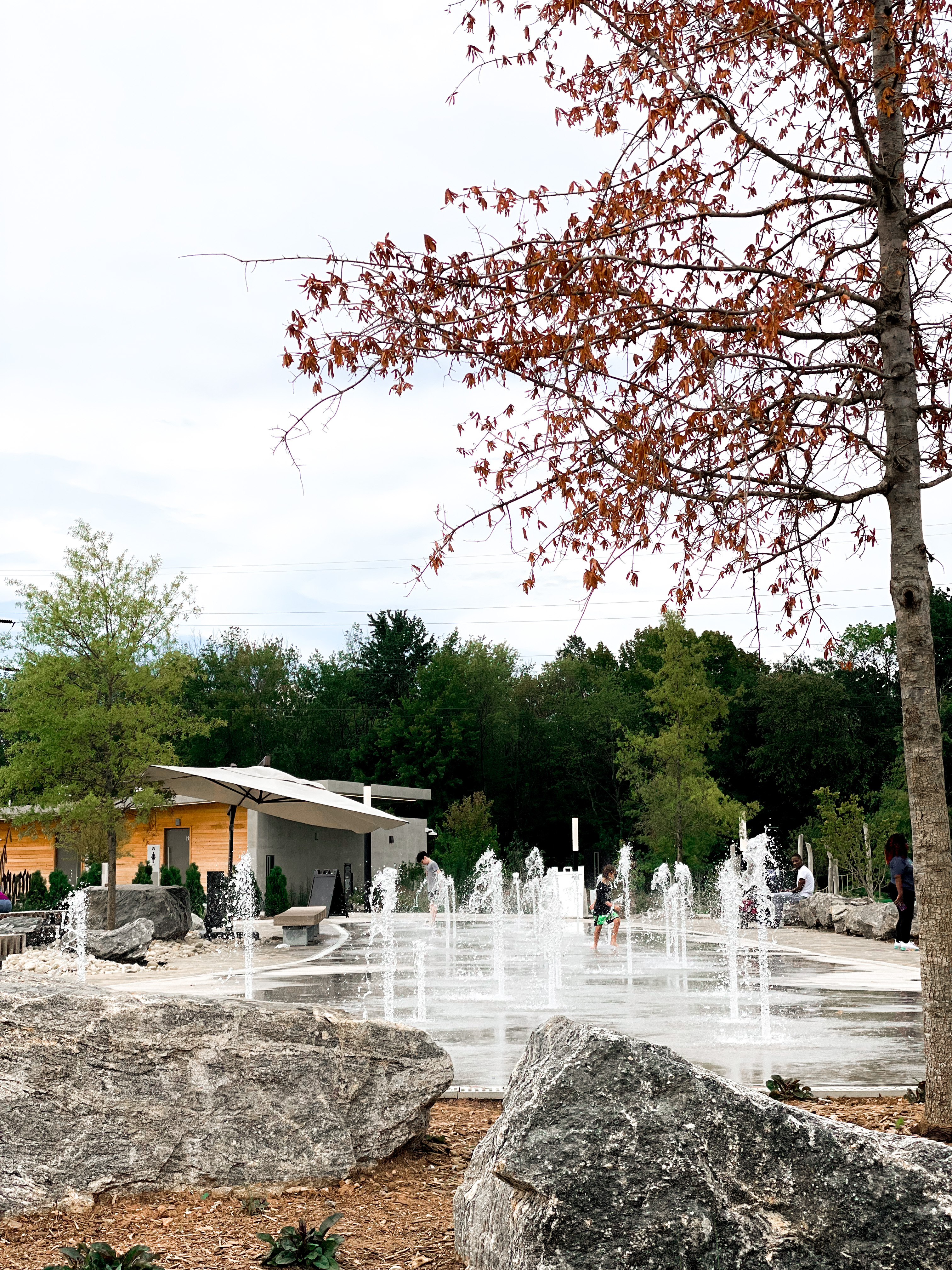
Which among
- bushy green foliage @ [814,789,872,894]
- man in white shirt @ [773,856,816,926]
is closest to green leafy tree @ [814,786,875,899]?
bushy green foliage @ [814,789,872,894]

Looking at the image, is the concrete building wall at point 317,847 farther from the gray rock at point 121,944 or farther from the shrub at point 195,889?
the gray rock at point 121,944

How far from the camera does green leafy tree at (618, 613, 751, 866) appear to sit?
40.7 meters

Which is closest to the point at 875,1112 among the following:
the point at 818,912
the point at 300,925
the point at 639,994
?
the point at 639,994

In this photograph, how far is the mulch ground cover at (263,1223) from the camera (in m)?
3.98

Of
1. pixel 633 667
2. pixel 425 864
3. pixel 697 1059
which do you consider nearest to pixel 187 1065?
pixel 697 1059

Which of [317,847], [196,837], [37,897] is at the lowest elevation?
[37,897]

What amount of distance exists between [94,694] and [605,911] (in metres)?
10.5

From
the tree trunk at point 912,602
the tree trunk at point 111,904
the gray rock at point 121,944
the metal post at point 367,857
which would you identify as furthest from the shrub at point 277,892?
the tree trunk at point 912,602

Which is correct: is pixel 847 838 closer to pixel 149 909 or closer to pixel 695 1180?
pixel 149 909

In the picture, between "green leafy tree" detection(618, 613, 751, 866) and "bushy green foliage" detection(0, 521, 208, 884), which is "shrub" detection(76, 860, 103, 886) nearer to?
"bushy green foliage" detection(0, 521, 208, 884)

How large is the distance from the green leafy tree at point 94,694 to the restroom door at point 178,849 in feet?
38.0

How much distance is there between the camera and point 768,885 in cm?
3350

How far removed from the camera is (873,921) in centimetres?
2050

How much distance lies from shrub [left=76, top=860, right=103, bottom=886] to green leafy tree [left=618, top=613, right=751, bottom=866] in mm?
21694
